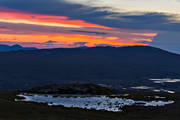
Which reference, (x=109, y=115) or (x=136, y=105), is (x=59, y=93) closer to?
(x=136, y=105)

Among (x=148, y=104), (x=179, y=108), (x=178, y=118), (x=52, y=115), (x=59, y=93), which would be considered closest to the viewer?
(x=52, y=115)

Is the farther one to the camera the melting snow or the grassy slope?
the melting snow

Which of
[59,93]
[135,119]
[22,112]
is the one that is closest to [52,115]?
[22,112]

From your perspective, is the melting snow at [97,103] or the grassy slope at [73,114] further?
the melting snow at [97,103]

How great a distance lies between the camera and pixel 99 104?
Answer: 5344 cm

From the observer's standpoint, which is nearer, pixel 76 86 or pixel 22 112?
pixel 22 112

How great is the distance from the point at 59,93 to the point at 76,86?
18.8 feet

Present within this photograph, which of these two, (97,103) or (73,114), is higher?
(73,114)

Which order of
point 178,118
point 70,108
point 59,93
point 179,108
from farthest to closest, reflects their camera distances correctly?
point 59,93
point 179,108
point 70,108
point 178,118

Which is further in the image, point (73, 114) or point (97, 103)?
point (97, 103)

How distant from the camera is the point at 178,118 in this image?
143ft

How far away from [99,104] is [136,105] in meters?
6.86

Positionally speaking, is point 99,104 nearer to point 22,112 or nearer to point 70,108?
point 70,108

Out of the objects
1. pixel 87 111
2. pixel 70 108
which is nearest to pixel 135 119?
pixel 87 111
